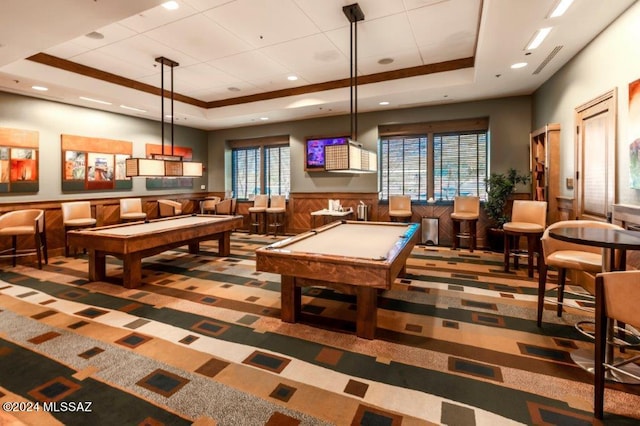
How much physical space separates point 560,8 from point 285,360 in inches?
163

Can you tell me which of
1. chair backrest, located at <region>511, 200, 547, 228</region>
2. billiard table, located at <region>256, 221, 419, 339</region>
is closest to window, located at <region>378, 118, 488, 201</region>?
chair backrest, located at <region>511, 200, 547, 228</region>

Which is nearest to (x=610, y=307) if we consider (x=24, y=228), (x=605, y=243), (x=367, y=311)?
(x=605, y=243)

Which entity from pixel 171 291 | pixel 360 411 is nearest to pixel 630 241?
pixel 360 411

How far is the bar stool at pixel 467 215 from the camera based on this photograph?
6.22m

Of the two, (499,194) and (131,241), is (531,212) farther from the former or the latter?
(131,241)

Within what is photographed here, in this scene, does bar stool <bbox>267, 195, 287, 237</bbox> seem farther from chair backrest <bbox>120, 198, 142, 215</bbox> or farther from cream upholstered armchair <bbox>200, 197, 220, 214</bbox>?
chair backrest <bbox>120, 198, 142, 215</bbox>

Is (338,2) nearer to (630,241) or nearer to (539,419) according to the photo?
(630,241)

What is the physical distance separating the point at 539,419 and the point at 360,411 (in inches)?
40.8

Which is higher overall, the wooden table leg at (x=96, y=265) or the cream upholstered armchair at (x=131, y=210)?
the cream upholstered armchair at (x=131, y=210)

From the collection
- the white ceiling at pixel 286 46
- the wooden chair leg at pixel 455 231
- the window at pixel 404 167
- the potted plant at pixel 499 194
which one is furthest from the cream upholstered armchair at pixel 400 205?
the white ceiling at pixel 286 46

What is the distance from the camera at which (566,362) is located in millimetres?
2473

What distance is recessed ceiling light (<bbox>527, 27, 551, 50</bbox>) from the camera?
362 centimetres

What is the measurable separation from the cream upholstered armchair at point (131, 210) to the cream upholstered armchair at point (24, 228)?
139 centimetres

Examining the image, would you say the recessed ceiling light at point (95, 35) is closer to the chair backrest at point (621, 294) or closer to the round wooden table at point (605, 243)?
the round wooden table at point (605, 243)
